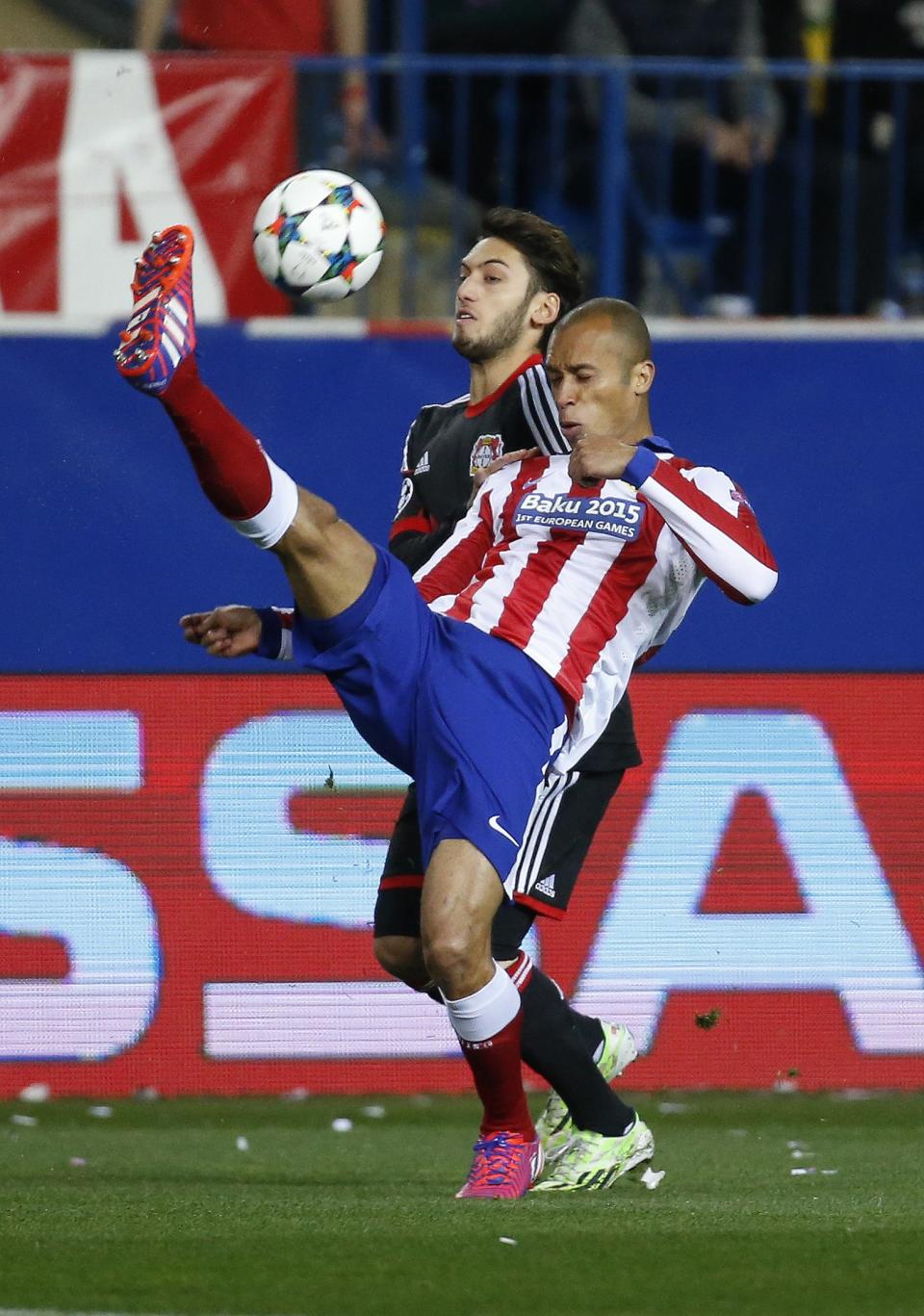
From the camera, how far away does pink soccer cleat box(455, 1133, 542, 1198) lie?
15.9 ft

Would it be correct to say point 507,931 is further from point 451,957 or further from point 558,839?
point 451,957

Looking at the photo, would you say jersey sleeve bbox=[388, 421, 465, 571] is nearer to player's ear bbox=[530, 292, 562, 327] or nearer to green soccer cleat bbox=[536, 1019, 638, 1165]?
player's ear bbox=[530, 292, 562, 327]

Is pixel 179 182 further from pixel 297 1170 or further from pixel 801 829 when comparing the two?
pixel 297 1170

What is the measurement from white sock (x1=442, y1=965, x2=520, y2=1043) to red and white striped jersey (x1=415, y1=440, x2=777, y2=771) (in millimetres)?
564

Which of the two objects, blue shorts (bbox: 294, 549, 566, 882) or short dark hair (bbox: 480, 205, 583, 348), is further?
short dark hair (bbox: 480, 205, 583, 348)

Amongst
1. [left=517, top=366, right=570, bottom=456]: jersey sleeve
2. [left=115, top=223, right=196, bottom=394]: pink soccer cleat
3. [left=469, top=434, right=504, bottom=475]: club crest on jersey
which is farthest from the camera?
[left=469, top=434, right=504, bottom=475]: club crest on jersey

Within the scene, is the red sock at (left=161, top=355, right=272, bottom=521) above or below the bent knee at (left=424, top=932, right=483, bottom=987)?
above

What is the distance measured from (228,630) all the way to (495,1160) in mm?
1316

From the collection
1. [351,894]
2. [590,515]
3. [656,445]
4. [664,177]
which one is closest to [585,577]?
[590,515]

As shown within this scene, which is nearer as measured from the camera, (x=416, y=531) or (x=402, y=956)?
(x=402, y=956)

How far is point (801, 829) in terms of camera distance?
7359 mm

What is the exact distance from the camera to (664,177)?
8328 mm

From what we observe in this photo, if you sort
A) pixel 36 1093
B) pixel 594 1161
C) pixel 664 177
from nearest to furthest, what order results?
pixel 594 1161
pixel 36 1093
pixel 664 177

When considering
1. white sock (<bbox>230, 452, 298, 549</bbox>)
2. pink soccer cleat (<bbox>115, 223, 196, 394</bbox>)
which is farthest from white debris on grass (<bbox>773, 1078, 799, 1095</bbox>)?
pink soccer cleat (<bbox>115, 223, 196, 394</bbox>)
